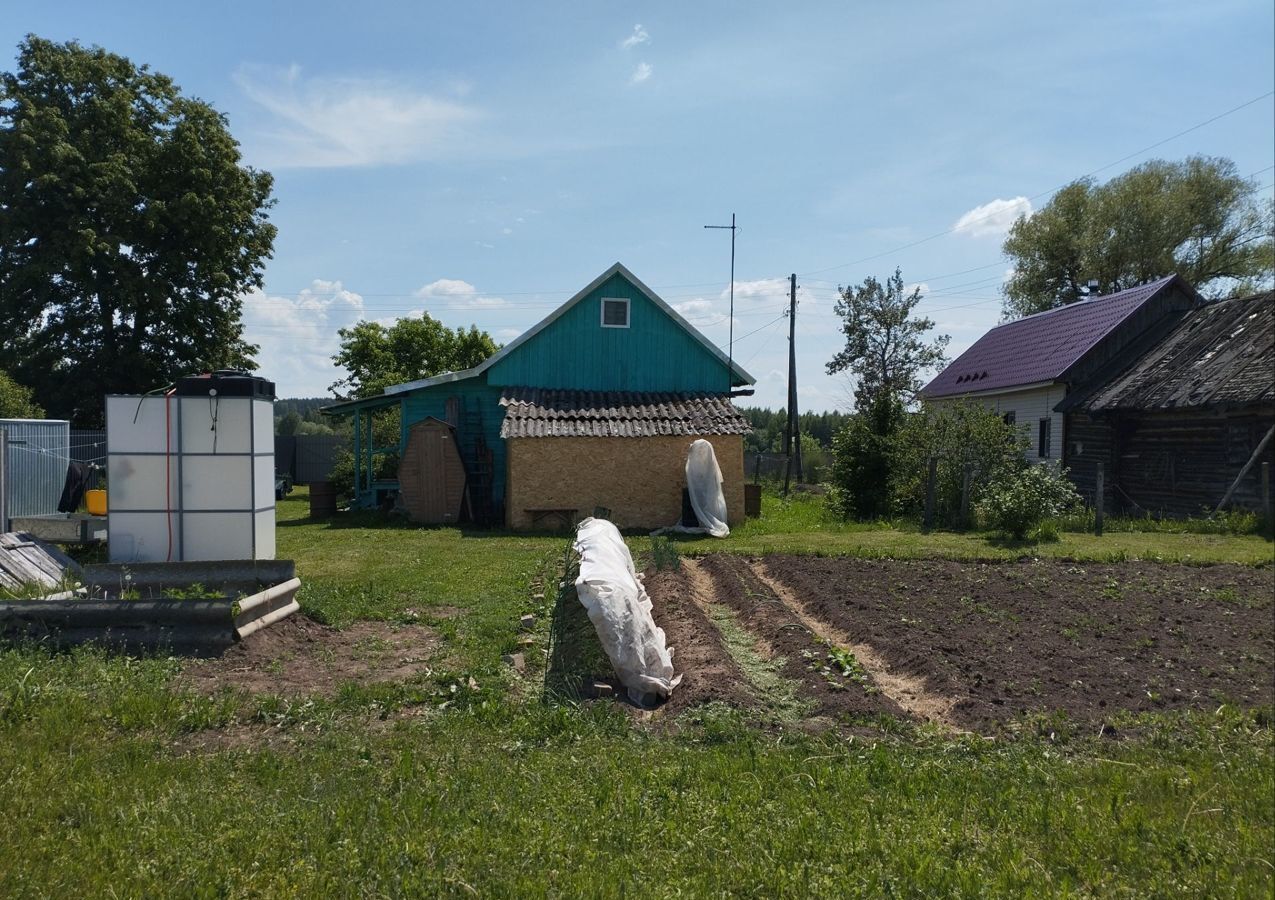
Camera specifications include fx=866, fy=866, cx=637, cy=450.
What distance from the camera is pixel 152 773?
4.18 m

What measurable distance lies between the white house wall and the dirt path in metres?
3.05

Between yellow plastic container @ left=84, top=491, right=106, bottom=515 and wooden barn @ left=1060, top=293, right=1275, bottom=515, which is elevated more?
wooden barn @ left=1060, top=293, right=1275, bottom=515

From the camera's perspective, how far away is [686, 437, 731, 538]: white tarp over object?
17422 mm

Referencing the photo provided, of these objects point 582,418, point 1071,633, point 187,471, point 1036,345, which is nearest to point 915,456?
point 1036,345

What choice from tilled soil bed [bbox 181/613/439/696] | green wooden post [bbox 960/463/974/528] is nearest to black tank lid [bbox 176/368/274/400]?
tilled soil bed [bbox 181/613/439/696]

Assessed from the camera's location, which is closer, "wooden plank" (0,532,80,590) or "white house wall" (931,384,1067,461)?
"wooden plank" (0,532,80,590)

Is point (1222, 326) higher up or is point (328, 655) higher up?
point (1222, 326)

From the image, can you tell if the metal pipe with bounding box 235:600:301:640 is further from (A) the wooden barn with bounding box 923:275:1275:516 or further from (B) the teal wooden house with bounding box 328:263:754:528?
(B) the teal wooden house with bounding box 328:263:754:528

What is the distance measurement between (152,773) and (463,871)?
1.93 meters

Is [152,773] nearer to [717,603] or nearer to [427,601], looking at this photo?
[427,601]

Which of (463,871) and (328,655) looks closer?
(463,871)

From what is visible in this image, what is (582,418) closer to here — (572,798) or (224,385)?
(224,385)

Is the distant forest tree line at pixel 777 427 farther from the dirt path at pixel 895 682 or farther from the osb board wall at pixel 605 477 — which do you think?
the dirt path at pixel 895 682

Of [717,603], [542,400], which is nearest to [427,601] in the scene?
[717,603]
